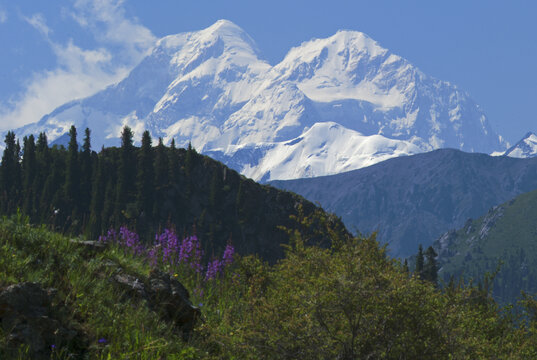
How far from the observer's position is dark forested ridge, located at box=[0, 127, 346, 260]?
5266 inches

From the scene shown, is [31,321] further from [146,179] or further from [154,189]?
[154,189]

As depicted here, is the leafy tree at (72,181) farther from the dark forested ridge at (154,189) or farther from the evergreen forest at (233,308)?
the evergreen forest at (233,308)

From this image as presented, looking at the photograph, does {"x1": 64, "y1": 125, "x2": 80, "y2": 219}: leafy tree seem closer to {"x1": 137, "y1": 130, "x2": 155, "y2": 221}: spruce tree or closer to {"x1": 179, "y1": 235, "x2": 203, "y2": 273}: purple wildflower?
{"x1": 137, "y1": 130, "x2": 155, "y2": 221}: spruce tree

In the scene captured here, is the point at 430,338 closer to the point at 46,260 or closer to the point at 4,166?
the point at 46,260

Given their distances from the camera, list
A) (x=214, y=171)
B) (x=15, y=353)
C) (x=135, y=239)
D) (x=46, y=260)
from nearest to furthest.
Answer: (x=15, y=353), (x=46, y=260), (x=135, y=239), (x=214, y=171)

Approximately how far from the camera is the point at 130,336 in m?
7.48

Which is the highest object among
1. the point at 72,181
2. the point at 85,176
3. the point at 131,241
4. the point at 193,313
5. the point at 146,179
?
the point at 146,179

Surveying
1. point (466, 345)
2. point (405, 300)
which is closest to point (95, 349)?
point (405, 300)

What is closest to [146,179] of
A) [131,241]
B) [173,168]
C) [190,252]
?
[173,168]

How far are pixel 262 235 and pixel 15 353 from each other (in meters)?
133

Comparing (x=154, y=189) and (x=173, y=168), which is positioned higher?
(x=173, y=168)

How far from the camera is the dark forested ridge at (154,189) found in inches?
5266

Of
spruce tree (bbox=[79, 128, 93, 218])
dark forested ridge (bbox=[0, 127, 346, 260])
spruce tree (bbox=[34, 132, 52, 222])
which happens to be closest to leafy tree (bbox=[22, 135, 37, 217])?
dark forested ridge (bbox=[0, 127, 346, 260])

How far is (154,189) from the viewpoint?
5650 inches
